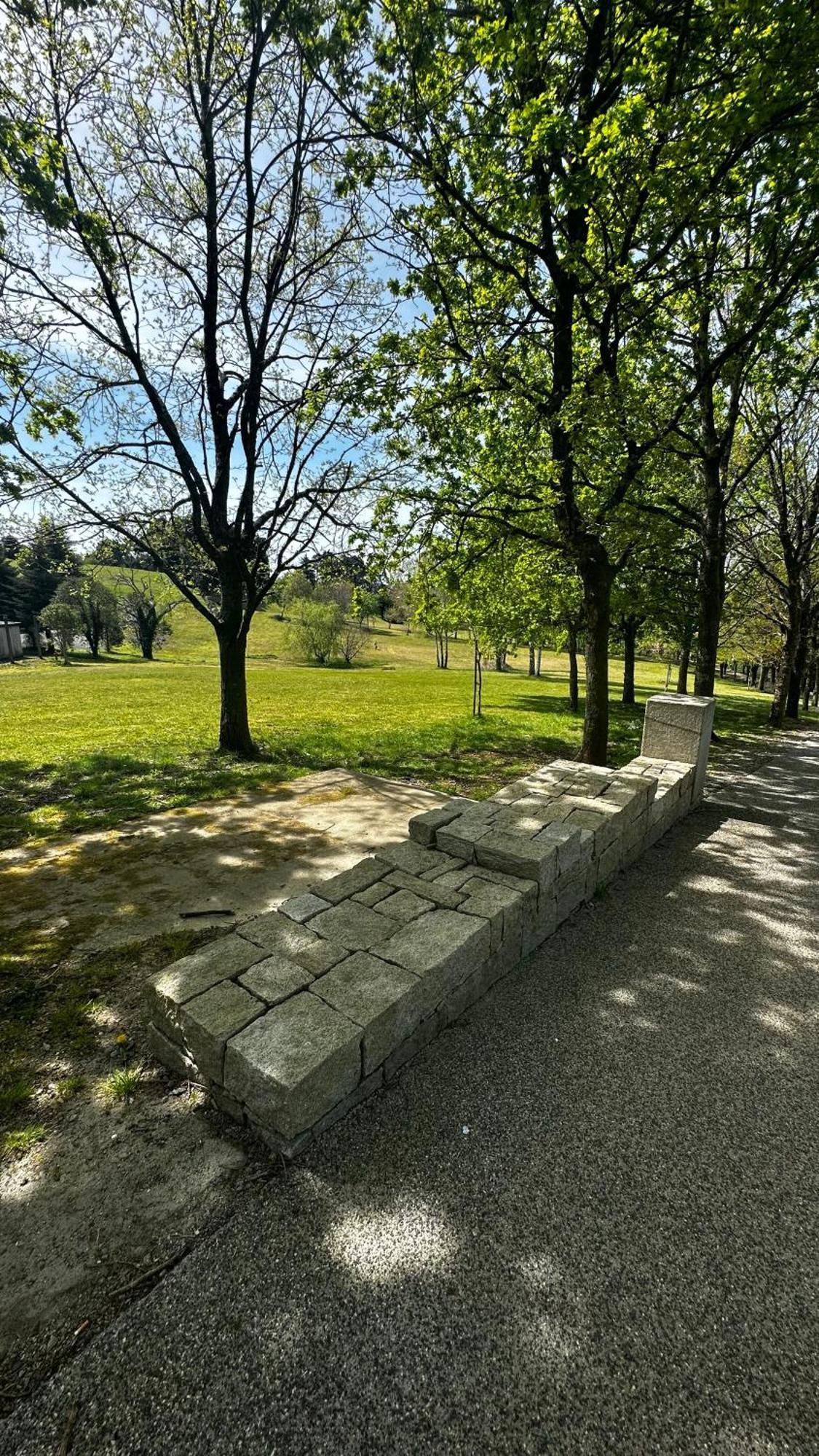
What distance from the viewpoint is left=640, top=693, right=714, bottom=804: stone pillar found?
7539 mm

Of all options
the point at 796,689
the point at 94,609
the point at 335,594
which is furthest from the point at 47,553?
the point at 335,594

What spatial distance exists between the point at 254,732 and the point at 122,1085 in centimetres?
1128

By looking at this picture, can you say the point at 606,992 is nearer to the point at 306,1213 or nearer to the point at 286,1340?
the point at 306,1213

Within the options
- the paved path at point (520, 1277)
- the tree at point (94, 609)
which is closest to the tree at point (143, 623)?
the tree at point (94, 609)

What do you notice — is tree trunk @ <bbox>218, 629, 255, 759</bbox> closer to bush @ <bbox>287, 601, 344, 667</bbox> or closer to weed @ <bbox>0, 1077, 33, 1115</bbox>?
weed @ <bbox>0, 1077, 33, 1115</bbox>

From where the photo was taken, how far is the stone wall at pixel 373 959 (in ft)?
8.37

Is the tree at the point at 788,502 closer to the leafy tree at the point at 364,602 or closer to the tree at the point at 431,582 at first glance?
the tree at the point at 431,582

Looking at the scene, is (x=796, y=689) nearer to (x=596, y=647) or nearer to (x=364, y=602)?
(x=596, y=647)

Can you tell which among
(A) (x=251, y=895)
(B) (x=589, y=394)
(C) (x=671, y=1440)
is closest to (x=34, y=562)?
(A) (x=251, y=895)

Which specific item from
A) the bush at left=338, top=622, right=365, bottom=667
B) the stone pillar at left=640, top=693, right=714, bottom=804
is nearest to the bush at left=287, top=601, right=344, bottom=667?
the bush at left=338, top=622, right=365, bottom=667

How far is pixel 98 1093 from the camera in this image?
282cm

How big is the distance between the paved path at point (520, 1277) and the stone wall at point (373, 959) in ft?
1.01

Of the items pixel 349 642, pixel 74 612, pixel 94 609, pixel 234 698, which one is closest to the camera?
pixel 234 698

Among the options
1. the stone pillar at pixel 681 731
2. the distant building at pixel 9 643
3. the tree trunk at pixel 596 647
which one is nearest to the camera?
the stone pillar at pixel 681 731
